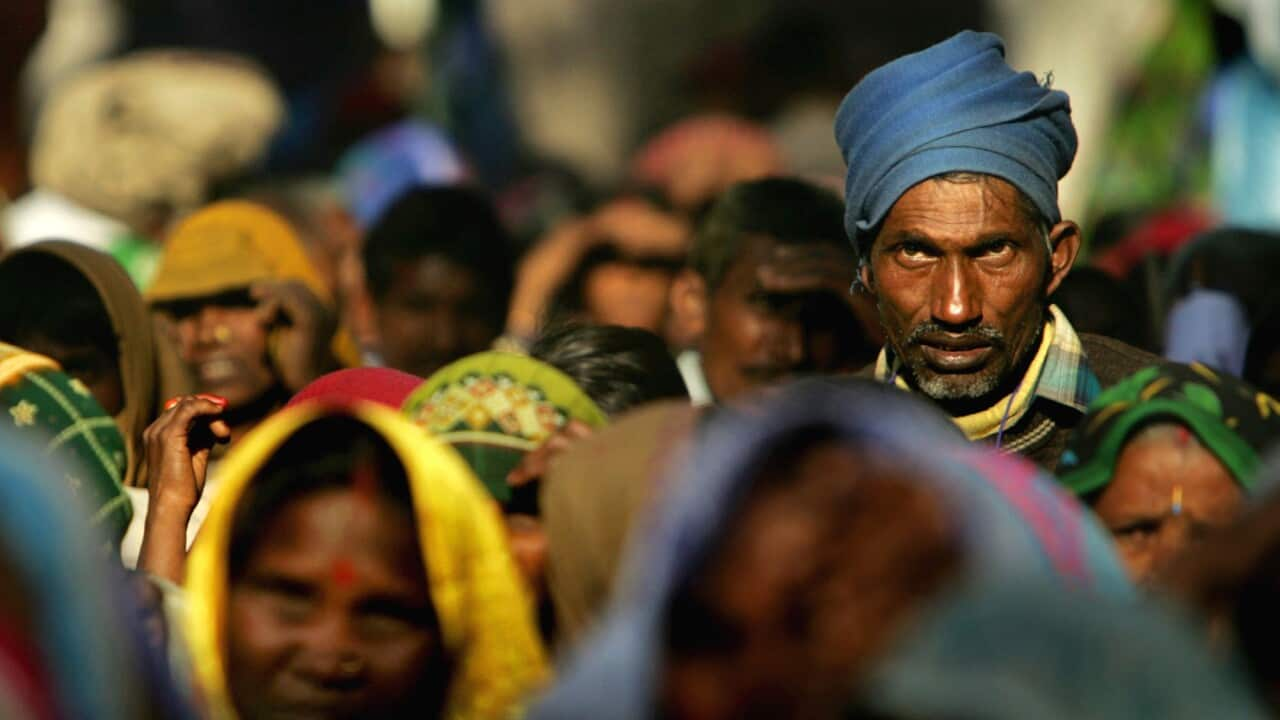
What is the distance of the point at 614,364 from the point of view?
544cm

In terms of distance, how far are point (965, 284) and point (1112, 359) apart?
370mm

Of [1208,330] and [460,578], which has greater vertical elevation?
[460,578]

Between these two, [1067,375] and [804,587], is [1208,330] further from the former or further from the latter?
[804,587]

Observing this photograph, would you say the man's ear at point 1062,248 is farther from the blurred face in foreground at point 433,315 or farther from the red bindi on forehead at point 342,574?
the blurred face in foreground at point 433,315

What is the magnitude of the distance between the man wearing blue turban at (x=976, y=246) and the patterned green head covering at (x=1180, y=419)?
98cm

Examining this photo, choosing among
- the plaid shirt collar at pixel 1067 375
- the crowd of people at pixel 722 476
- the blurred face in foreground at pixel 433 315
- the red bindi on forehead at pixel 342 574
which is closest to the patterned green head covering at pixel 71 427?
the crowd of people at pixel 722 476

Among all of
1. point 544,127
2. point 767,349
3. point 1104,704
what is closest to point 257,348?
point 767,349

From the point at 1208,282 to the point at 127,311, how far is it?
287 centimetres

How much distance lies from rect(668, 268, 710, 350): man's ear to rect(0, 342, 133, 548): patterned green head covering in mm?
2392

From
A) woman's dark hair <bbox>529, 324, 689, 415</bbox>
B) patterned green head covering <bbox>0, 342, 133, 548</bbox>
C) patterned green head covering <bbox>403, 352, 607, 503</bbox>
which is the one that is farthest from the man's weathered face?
patterned green head covering <bbox>0, 342, 133, 548</bbox>

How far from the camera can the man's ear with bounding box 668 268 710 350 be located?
7.31 meters

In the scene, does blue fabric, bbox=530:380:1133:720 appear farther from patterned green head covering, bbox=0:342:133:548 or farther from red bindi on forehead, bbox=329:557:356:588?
patterned green head covering, bbox=0:342:133:548

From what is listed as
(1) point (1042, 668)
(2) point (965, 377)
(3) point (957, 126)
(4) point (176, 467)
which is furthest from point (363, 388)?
(1) point (1042, 668)

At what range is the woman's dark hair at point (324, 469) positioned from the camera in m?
3.91
